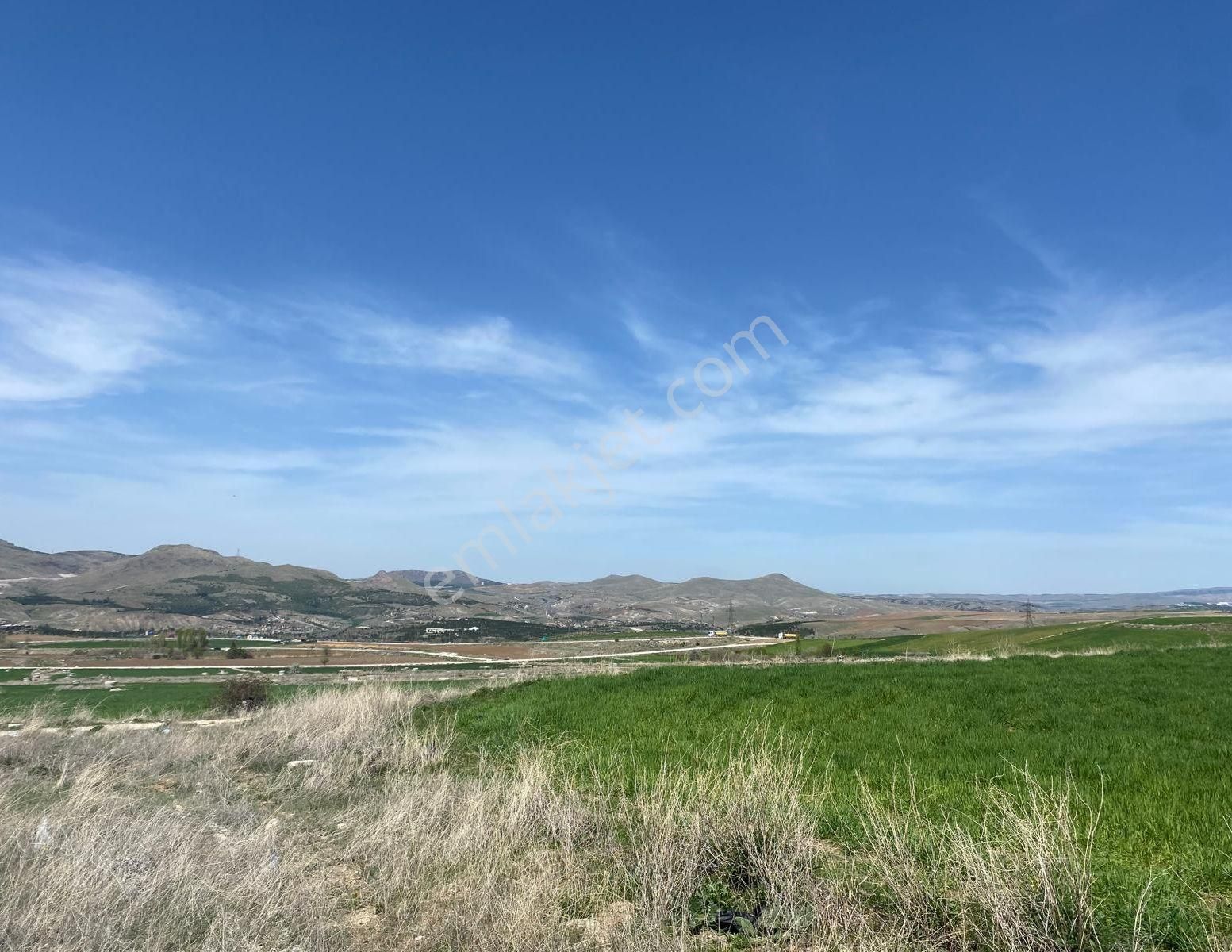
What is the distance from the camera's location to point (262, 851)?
25.5 ft

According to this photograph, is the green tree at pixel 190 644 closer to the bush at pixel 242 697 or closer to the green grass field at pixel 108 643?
the green grass field at pixel 108 643

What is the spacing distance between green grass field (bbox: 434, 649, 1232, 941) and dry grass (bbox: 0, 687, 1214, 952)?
674mm

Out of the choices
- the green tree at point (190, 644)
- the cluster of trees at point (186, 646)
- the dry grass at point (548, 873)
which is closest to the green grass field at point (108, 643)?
the cluster of trees at point (186, 646)

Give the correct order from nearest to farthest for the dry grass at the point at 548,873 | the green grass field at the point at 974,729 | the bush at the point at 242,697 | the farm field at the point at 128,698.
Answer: the dry grass at the point at 548,873 < the green grass field at the point at 974,729 < the farm field at the point at 128,698 < the bush at the point at 242,697

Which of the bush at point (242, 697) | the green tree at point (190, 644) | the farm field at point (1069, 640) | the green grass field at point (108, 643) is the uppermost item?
the farm field at point (1069, 640)

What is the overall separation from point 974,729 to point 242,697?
1193 inches

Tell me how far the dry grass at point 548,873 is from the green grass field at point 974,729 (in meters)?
0.67

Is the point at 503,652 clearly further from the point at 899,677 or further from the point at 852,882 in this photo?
the point at 852,882

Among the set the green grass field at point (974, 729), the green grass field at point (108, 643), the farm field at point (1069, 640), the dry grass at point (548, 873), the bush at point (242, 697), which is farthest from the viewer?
the green grass field at point (108, 643)

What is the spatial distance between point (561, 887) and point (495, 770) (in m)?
5.04

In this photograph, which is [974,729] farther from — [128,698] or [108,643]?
[108,643]

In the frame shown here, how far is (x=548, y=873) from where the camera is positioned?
6.87 metres

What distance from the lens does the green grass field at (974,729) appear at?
299 inches

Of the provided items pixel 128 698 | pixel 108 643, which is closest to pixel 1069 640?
pixel 128 698
